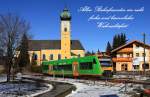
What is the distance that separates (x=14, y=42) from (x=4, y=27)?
11.0 feet

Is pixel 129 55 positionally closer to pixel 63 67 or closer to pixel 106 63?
pixel 63 67

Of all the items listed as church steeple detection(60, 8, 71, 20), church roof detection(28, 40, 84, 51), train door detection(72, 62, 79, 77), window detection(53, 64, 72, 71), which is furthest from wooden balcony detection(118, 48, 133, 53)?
church roof detection(28, 40, 84, 51)

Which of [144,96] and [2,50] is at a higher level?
[2,50]

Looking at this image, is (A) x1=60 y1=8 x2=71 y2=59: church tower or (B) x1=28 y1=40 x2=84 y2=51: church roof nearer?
(A) x1=60 y1=8 x2=71 y2=59: church tower

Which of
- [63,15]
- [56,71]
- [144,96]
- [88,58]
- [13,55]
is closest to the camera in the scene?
[144,96]

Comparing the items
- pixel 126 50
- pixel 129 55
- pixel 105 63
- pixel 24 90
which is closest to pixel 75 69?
pixel 105 63

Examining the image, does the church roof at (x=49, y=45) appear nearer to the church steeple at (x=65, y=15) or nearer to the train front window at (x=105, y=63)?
the church steeple at (x=65, y=15)

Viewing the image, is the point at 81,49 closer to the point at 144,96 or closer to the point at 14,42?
the point at 14,42

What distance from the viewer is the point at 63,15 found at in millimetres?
132375

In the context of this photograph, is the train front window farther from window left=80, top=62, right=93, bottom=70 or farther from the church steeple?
the church steeple

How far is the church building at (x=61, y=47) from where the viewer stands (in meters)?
132

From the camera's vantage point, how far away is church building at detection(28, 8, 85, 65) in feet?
434

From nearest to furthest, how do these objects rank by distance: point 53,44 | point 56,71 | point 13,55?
point 13,55 < point 56,71 < point 53,44

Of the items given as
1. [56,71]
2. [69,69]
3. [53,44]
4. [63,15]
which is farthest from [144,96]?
[53,44]
